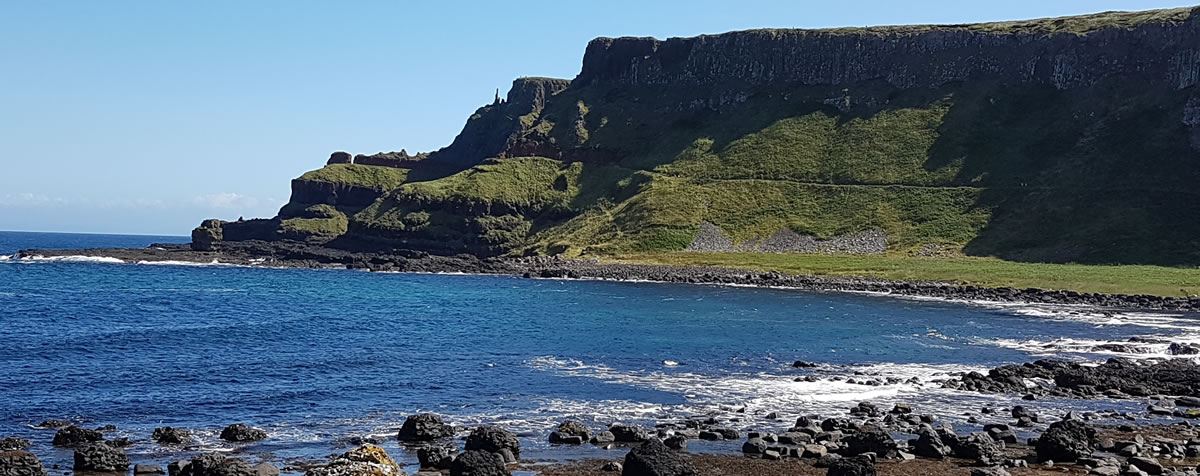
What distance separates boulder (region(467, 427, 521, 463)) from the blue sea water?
130 centimetres

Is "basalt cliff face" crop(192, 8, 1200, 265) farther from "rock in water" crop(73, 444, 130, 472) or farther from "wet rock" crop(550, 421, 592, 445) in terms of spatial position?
"rock in water" crop(73, 444, 130, 472)

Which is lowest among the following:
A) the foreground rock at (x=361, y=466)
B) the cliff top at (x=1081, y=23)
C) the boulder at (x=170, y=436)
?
the boulder at (x=170, y=436)

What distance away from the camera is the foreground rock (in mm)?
17953

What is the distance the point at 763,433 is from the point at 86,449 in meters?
19.6

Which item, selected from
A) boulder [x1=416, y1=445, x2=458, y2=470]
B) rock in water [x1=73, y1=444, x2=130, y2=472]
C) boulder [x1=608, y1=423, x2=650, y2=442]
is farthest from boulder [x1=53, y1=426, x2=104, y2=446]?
boulder [x1=608, y1=423, x2=650, y2=442]

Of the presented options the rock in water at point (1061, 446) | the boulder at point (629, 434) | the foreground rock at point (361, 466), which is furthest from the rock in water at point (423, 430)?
the rock in water at point (1061, 446)

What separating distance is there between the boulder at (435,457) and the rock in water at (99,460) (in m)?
7.68

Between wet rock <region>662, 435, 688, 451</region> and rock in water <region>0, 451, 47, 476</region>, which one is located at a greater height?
rock in water <region>0, 451, 47, 476</region>

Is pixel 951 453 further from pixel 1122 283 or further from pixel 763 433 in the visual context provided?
pixel 1122 283

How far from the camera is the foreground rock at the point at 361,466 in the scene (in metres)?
18.0

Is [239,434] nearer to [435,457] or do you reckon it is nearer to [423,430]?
[423,430]

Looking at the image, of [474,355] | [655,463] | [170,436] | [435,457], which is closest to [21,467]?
[170,436]

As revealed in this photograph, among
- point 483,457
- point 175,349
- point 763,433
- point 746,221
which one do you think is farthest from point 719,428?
point 746,221

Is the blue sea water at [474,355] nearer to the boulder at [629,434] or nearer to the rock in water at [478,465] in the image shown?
the boulder at [629,434]
